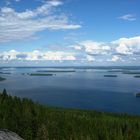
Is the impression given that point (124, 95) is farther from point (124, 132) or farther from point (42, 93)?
point (124, 132)

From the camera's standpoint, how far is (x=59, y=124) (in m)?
96.1

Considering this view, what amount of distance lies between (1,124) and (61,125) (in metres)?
21.7

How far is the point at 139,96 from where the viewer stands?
16462 centimetres

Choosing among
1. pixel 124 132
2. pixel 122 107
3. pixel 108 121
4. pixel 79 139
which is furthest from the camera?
pixel 122 107

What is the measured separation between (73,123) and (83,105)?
160ft

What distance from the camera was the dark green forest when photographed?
77562 millimetres

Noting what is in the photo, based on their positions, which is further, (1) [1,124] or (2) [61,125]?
(2) [61,125]

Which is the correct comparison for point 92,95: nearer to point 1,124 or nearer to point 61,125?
point 61,125

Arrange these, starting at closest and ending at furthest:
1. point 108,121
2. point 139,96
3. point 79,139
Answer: point 79,139, point 108,121, point 139,96

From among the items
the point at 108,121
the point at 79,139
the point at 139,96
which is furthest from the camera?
the point at 139,96

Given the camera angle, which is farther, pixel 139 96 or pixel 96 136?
pixel 139 96

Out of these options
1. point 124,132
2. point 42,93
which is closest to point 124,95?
point 42,93

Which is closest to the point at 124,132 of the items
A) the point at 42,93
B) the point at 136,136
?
the point at 136,136

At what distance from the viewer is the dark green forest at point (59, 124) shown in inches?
3054
